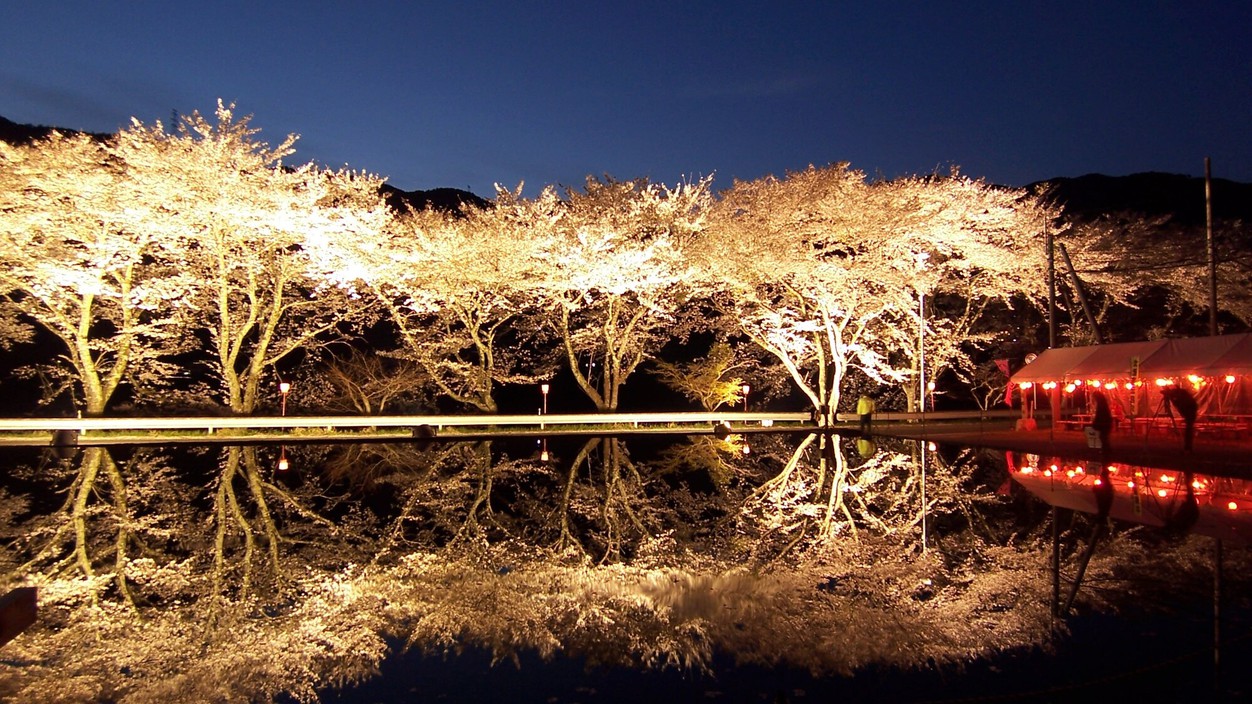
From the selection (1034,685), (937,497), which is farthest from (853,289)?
(1034,685)

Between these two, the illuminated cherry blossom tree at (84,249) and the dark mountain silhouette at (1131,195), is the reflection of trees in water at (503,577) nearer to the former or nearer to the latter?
the illuminated cherry blossom tree at (84,249)

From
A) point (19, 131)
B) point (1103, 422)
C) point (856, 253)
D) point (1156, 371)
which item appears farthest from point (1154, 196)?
point (19, 131)

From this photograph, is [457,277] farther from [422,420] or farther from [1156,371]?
[1156,371]

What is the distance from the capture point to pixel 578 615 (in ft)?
23.9

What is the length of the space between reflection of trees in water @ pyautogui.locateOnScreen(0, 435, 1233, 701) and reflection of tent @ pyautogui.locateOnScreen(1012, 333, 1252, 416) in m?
7.81

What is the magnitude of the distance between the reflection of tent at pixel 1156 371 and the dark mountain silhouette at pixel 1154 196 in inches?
1241

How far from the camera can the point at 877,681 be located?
568 cm

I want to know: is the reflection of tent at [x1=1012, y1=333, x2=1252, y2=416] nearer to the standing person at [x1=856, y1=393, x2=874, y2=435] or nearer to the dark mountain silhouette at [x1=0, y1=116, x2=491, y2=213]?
the standing person at [x1=856, y1=393, x2=874, y2=435]

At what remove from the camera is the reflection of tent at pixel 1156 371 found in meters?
18.8

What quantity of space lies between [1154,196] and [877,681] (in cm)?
7226


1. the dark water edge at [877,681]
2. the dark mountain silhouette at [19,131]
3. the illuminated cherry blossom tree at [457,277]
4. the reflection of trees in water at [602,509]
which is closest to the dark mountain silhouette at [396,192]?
the dark mountain silhouette at [19,131]

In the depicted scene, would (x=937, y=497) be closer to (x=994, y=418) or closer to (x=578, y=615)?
(x=578, y=615)

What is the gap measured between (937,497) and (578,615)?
28.3ft

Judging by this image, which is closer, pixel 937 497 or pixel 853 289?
pixel 937 497
